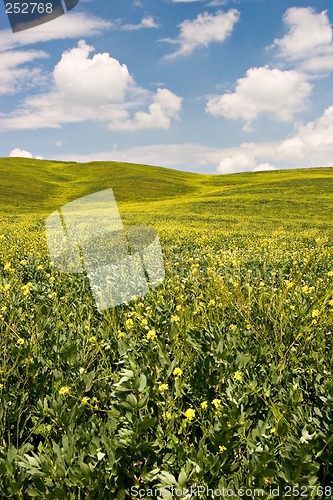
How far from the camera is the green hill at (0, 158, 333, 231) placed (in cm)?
2925

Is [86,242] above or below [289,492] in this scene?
above

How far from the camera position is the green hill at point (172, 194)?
1152 inches

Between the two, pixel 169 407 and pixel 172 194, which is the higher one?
pixel 172 194

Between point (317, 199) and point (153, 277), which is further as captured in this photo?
point (317, 199)

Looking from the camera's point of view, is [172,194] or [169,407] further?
[172,194]

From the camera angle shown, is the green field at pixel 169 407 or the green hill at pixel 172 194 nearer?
the green field at pixel 169 407

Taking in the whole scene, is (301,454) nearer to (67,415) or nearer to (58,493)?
(58,493)

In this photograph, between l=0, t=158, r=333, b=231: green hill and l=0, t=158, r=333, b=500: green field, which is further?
l=0, t=158, r=333, b=231: green hill

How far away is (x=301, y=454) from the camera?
86.0 inches

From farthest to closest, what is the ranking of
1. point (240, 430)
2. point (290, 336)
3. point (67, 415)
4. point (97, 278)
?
point (97, 278)
point (290, 336)
point (67, 415)
point (240, 430)

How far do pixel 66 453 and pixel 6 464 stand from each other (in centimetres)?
34

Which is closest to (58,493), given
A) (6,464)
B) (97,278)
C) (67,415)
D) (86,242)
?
(6,464)

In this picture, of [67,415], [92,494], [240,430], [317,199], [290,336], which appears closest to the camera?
[92,494]

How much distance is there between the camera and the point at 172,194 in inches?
2467
